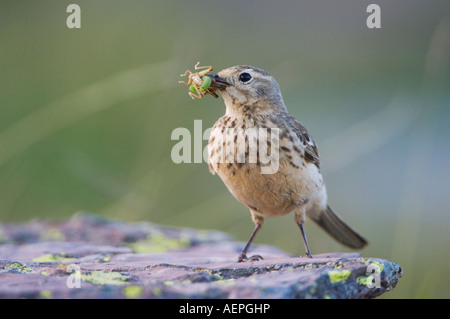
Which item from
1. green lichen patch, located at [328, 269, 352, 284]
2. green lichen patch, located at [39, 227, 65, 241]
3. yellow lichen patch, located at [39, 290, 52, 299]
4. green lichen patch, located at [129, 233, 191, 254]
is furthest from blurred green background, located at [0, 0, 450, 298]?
yellow lichen patch, located at [39, 290, 52, 299]

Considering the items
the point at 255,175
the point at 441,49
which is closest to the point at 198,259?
the point at 255,175

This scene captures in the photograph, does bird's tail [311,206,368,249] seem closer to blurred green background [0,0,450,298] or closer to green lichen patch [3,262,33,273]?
blurred green background [0,0,450,298]

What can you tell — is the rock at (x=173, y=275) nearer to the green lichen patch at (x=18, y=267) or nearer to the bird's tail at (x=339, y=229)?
the green lichen patch at (x=18, y=267)

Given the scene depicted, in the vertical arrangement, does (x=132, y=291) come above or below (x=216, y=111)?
below

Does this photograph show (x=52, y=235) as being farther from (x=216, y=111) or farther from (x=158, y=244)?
(x=216, y=111)

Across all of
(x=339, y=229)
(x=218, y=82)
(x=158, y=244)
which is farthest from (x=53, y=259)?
(x=339, y=229)
